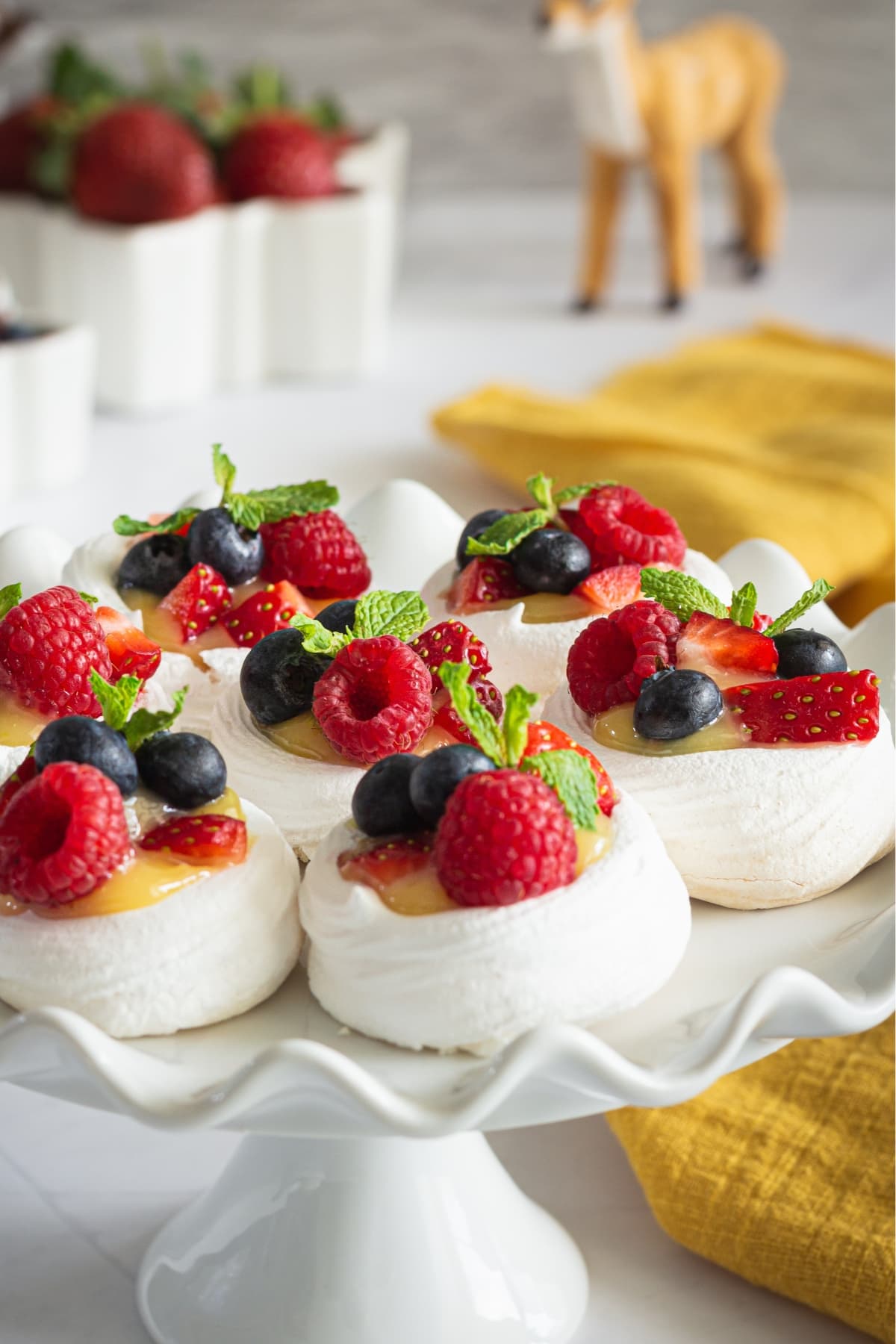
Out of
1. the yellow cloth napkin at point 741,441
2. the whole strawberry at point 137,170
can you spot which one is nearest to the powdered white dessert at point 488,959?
the yellow cloth napkin at point 741,441

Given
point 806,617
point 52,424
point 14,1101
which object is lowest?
point 14,1101

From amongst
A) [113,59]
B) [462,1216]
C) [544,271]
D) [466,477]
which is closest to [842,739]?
[462,1216]

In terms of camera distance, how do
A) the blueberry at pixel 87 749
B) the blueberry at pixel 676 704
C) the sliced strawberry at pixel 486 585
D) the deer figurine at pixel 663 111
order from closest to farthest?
the blueberry at pixel 87 749
the blueberry at pixel 676 704
the sliced strawberry at pixel 486 585
the deer figurine at pixel 663 111

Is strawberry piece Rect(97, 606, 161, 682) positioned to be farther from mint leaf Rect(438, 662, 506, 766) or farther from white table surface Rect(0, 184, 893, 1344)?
white table surface Rect(0, 184, 893, 1344)

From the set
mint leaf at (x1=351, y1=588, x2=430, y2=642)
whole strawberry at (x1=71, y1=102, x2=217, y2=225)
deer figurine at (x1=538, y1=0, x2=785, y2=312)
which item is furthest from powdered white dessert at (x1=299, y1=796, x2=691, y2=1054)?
deer figurine at (x1=538, y1=0, x2=785, y2=312)

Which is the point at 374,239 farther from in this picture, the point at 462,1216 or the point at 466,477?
the point at 462,1216

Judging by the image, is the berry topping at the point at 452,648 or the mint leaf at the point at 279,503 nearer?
the berry topping at the point at 452,648

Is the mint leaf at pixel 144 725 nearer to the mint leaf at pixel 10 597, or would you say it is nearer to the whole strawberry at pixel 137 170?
the mint leaf at pixel 10 597
